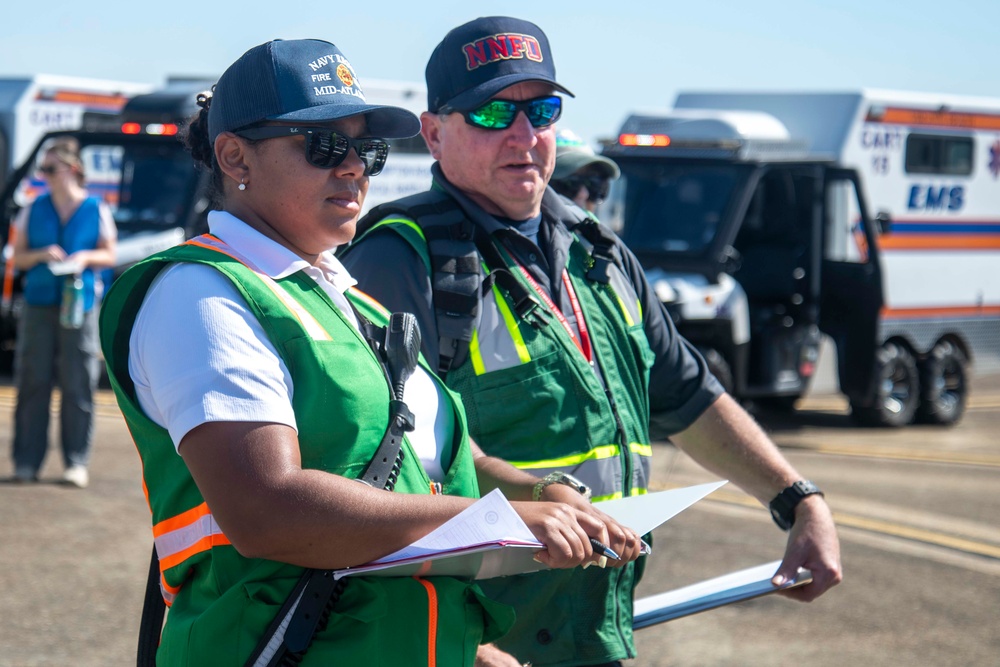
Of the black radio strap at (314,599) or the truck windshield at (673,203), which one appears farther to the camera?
the truck windshield at (673,203)

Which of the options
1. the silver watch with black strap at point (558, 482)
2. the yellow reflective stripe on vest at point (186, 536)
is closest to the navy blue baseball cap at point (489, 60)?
the silver watch with black strap at point (558, 482)

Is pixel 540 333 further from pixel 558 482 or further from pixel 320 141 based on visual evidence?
pixel 320 141

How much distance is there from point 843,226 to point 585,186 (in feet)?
23.5

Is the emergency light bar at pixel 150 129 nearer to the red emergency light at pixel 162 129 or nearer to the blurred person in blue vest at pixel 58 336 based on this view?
the red emergency light at pixel 162 129

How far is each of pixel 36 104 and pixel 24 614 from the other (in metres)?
12.5

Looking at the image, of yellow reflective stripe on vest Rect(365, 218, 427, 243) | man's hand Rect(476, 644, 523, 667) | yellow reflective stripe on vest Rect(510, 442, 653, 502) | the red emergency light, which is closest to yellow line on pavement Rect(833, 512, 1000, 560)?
yellow reflective stripe on vest Rect(510, 442, 653, 502)

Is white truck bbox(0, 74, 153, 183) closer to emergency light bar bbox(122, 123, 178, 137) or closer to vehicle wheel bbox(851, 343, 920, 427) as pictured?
emergency light bar bbox(122, 123, 178, 137)

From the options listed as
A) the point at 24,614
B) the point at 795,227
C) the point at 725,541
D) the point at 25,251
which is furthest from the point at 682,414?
the point at 795,227

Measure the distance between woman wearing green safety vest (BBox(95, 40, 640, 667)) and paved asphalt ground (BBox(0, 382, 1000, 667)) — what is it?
341cm

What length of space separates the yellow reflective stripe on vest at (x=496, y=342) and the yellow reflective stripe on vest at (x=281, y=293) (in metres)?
0.74

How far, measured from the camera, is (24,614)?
18.2 feet

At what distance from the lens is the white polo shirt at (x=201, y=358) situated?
5.82ft

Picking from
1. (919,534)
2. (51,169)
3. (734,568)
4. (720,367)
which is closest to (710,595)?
(734,568)

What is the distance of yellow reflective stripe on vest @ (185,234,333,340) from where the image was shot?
74.7 inches
